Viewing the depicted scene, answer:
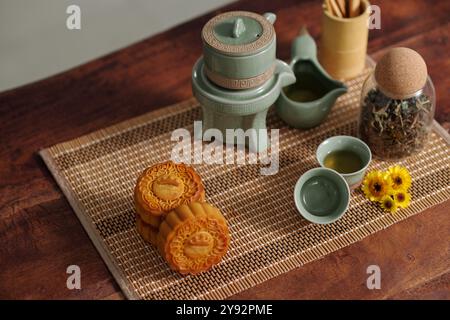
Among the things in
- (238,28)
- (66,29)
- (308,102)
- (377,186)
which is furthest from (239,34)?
(66,29)

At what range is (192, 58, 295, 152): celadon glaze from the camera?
3.69 feet

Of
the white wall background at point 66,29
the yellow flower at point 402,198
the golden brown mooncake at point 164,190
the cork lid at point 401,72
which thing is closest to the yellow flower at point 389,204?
the yellow flower at point 402,198

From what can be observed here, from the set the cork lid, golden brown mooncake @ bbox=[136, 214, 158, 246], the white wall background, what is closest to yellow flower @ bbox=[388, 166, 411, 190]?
the cork lid

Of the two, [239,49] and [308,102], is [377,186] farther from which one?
[239,49]

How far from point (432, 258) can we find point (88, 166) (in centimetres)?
52

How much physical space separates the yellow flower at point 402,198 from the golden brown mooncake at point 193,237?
26cm

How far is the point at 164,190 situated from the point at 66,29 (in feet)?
1.48

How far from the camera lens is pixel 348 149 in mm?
1175

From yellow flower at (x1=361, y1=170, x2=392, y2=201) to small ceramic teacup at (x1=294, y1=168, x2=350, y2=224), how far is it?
5 cm

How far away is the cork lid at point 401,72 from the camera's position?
108cm

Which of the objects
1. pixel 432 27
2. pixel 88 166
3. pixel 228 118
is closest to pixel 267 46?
pixel 228 118

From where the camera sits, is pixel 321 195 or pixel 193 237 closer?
pixel 193 237

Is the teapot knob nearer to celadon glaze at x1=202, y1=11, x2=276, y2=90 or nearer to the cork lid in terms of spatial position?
celadon glaze at x1=202, y1=11, x2=276, y2=90

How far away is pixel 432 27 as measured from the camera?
1.39 metres
